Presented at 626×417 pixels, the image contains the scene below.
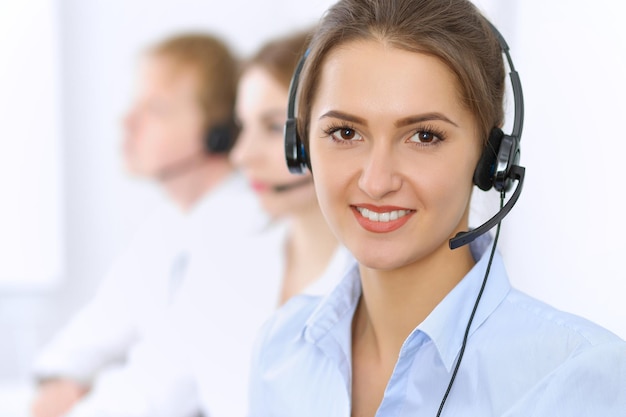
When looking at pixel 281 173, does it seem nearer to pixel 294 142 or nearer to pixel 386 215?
pixel 294 142

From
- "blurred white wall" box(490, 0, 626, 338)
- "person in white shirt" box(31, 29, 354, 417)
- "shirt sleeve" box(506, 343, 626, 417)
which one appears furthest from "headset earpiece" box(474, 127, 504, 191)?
"person in white shirt" box(31, 29, 354, 417)

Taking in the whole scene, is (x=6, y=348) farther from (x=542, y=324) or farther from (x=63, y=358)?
(x=542, y=324)

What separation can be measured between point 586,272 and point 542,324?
536 mm

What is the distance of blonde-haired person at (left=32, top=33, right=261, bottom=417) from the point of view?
235 centimetres

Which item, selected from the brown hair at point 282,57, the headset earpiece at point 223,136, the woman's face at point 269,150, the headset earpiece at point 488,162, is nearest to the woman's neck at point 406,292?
the headset earpiece at point 488,162

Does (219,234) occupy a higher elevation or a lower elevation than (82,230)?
lower

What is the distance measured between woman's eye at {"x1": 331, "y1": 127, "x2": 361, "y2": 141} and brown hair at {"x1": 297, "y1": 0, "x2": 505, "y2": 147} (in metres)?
0.08

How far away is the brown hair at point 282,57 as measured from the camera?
2.09 meters

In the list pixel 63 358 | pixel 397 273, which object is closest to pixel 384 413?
pixel 397 273

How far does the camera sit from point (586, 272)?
140cm

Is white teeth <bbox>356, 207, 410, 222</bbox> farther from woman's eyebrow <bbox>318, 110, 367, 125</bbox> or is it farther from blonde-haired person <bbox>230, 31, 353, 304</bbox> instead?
blonde-haired person <bbox>230, 31, 353, 304</bbox>

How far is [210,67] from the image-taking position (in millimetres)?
2551

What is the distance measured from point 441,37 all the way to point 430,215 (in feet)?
0.71

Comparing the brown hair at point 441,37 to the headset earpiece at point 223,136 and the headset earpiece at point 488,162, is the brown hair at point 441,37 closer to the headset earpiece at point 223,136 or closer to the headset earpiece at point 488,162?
the headset earpiece at point 488,162
